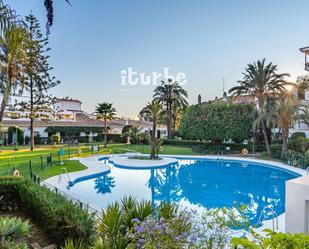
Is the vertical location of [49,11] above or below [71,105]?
below

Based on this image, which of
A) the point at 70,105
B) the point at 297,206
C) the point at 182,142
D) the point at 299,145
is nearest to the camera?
the point at 297,206

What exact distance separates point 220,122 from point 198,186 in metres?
13.2

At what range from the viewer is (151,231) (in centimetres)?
336

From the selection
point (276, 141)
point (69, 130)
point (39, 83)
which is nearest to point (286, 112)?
point (276, 141)

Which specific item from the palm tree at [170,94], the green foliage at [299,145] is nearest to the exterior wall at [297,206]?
the green foliage at [299,145]

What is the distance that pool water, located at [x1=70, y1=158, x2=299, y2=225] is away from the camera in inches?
475

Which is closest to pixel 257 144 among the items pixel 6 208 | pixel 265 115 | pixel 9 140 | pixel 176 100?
pixel 265 115

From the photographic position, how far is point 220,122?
89.5 ft

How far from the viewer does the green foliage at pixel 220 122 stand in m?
26.7

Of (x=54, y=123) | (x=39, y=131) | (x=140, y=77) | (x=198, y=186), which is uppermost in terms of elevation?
(x=140, y=77)

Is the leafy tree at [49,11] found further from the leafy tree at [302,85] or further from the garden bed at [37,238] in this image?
the leafy tree at [302,85]

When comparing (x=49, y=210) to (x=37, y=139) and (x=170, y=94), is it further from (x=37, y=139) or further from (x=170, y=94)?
(x=170, y=94)

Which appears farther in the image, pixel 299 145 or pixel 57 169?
pixel 299 145

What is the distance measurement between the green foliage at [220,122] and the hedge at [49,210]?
22160 millimetres
